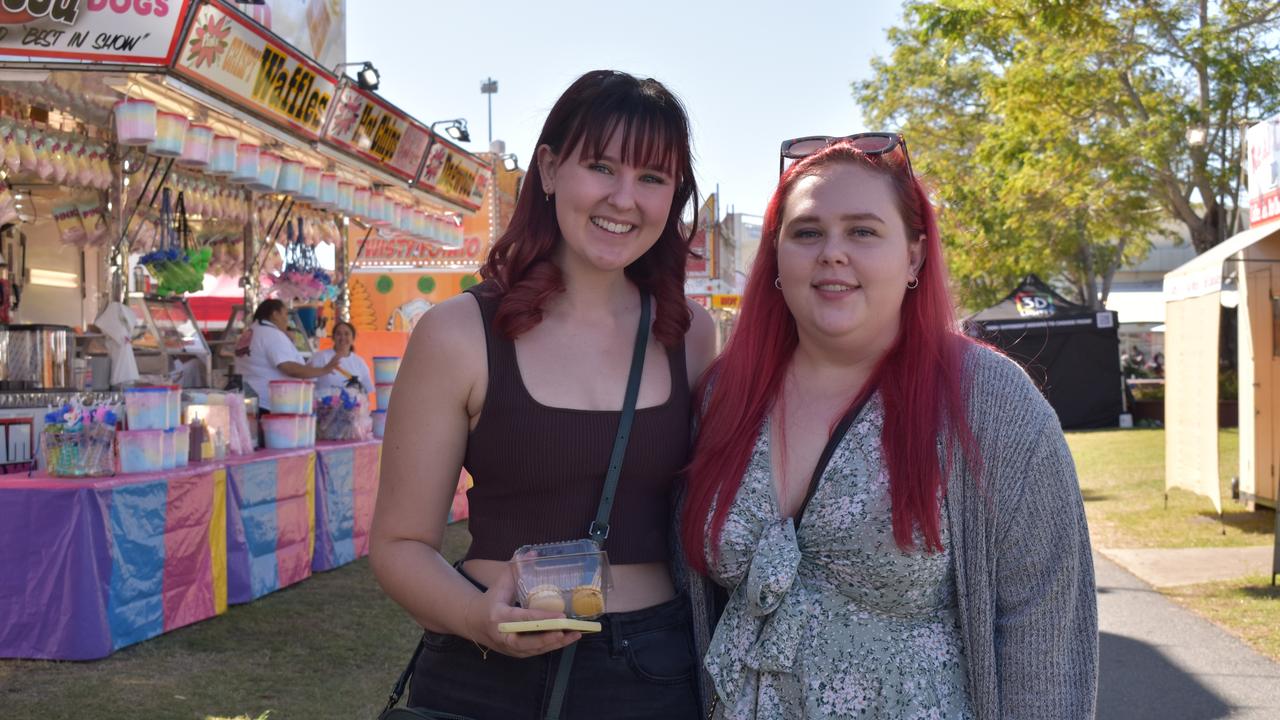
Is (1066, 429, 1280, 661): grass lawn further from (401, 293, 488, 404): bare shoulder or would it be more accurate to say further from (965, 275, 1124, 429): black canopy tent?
(401, 293, 488, 404): bare shoulder

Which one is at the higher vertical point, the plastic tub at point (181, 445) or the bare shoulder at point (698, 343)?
the bare shoulder at point (698, 343)

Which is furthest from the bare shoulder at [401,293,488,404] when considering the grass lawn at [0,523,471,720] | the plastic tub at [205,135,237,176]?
the plastic tub at [205,135,237,176]

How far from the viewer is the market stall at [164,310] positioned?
5.50 m

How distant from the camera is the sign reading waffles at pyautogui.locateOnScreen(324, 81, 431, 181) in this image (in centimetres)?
951

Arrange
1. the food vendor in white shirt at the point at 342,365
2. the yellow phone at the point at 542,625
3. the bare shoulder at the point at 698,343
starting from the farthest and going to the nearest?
the food vendor in white shirt at the point at 342,365 < the bare shoulder at the point at 698,343 < the yellow phone at the point at 542,625

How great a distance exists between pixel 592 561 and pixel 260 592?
5537 mm

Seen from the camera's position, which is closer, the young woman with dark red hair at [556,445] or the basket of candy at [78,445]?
the young woman with dark red hair at [556,445]

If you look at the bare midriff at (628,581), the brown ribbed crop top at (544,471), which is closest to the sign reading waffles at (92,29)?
the brown ribbed crop top at (544,471)

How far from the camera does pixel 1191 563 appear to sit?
28.1ft

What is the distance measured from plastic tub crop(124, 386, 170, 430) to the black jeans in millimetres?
4202

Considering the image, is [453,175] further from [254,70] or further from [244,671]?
[244,671]

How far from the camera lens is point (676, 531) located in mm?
2258

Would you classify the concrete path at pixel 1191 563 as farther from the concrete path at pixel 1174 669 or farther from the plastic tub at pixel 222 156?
the plastic tub at pixel 222 156

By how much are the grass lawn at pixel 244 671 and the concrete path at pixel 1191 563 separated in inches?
203
